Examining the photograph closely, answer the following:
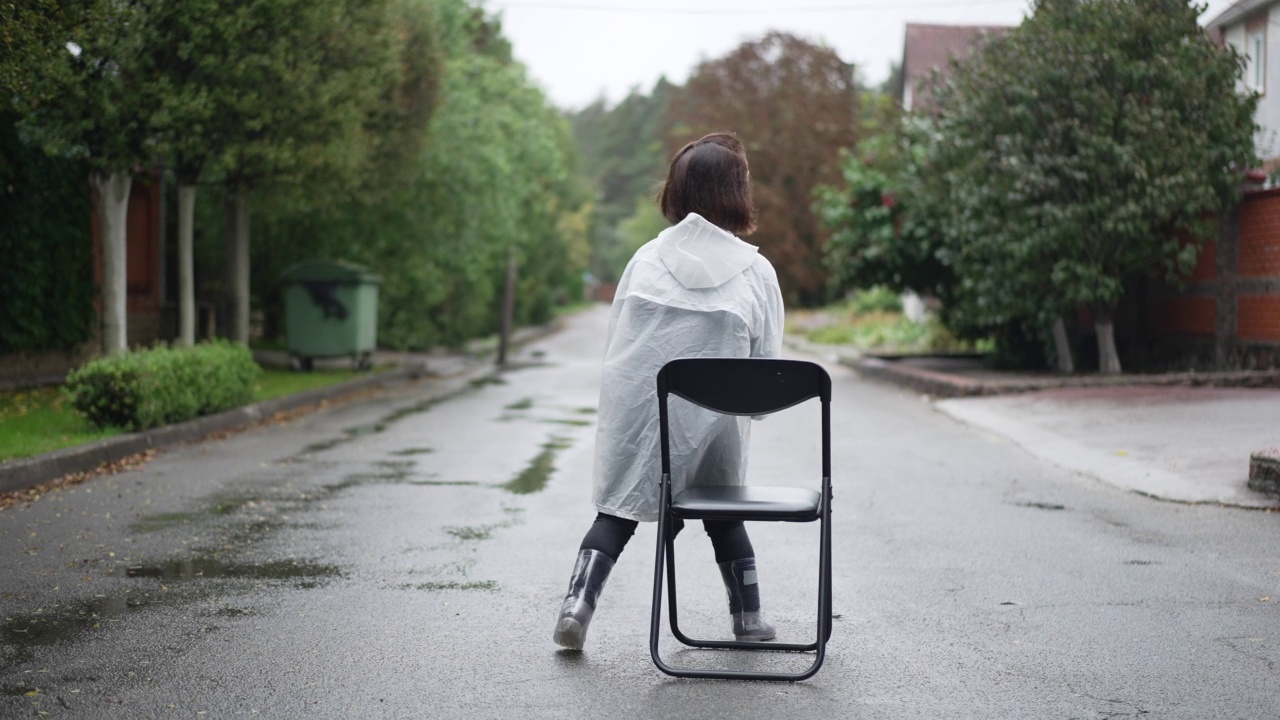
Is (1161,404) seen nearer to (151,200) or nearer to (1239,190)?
(1239,190)

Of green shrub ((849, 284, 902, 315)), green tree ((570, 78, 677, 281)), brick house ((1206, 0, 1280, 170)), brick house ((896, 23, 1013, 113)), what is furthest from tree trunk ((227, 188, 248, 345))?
green tree ((570, 78, 677, 281))

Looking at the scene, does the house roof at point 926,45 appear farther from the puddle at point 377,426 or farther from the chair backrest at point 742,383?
the chair backrest at point 742,383

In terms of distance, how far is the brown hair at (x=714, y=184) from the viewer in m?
4.66

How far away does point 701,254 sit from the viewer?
458 cm

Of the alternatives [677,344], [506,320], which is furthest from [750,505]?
[506,320]

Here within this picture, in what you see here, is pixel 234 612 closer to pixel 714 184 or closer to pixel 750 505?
pixel 750 505

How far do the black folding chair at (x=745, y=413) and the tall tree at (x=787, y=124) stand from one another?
4012 cm

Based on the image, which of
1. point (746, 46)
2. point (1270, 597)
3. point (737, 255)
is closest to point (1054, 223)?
point (1270, 597)

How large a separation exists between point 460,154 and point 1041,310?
9.89 metres

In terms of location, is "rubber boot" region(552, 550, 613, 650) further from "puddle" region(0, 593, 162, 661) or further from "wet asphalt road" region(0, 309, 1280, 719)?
"puddle" region(0, 593, 162, 661)

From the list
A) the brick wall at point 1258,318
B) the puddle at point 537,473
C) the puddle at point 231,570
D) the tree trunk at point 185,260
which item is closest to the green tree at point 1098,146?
the brick wall at point 1258,318

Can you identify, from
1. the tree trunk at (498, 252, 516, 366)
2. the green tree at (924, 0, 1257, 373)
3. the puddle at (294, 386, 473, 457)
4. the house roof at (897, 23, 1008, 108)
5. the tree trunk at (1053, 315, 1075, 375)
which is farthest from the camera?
the house roof at (897, 23, 1008, 108)

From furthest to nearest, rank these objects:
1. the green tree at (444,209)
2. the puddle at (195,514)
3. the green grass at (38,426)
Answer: the green tree at (444,209) < the green grass at (38,426) < the puddle at (195,514)

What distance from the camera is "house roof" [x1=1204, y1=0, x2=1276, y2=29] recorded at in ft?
75.8
